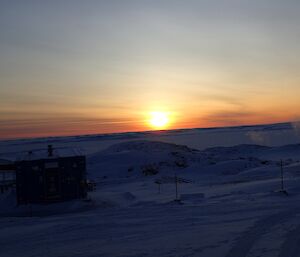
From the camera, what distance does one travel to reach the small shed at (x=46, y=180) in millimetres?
23812

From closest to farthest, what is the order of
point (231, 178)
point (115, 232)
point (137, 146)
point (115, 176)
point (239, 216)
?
point (115, 232), point (239, 216), point (231, 178), point (115, 176), point (137, 146)

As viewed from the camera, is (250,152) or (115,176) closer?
(115,176)

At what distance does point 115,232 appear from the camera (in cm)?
1348

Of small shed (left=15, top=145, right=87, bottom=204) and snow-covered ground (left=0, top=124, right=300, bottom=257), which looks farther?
small shed (left=15, top=145, right=87, bottom=204)

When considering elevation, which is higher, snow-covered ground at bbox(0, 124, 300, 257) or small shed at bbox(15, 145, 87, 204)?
small shed at bbox(15, 145, 87, 204)

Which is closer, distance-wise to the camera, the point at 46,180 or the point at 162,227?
the point at 162,227

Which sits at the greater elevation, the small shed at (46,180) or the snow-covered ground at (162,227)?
the small shed at (46,180)

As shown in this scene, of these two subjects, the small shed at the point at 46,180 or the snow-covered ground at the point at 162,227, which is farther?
the small shed at the point at 46,180

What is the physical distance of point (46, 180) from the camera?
23.8 meters

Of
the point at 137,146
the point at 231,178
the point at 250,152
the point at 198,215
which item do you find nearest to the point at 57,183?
the point at 198,215

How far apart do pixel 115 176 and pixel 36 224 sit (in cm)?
2450

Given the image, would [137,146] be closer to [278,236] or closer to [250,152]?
[250,152]

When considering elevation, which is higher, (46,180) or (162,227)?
(46,180)

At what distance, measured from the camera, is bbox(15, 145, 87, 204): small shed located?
2381cm
